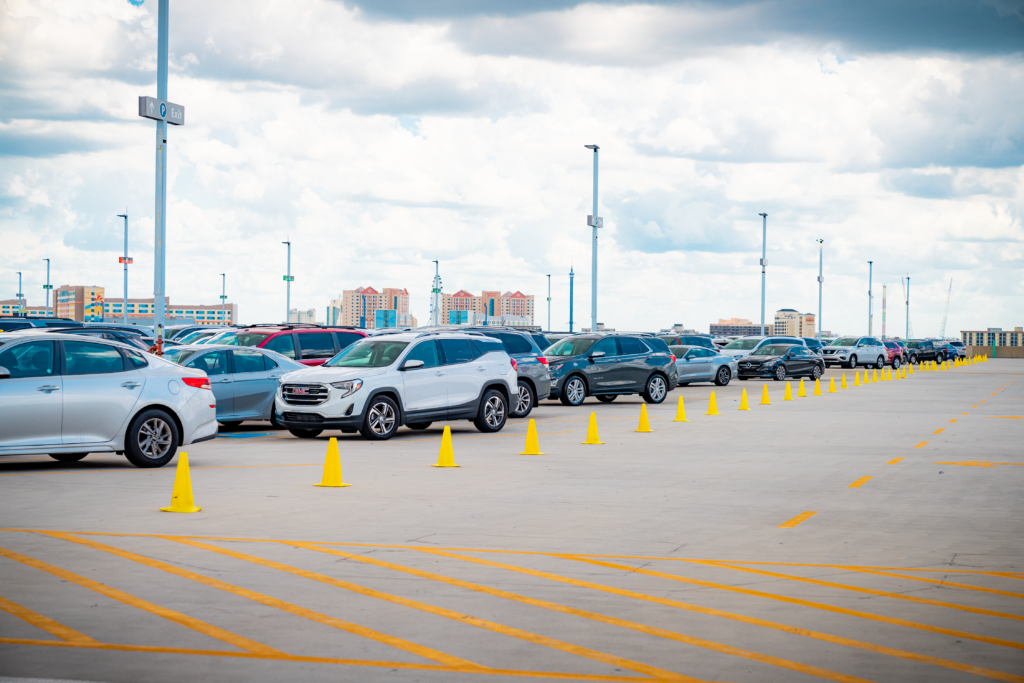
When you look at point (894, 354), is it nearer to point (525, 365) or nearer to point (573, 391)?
point (573, 391)

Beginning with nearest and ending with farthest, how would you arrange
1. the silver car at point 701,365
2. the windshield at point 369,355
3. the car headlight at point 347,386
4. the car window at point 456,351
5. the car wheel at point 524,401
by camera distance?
the car headlight at point 347,386 → the windshield at point 369,355 → the car window at point 456,351 → the car wheel at point 524,401 → the silver car at point 701,365

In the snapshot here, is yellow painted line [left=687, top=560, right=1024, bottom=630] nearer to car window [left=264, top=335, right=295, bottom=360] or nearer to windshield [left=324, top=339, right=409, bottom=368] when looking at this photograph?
windshield [left=324, top=339, right=409, bottom=368]

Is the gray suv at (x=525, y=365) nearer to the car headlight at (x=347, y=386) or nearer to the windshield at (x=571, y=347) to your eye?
the windshield at (x=571, y=347)

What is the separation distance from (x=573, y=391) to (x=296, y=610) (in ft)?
67.8

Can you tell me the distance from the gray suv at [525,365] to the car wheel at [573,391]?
2757 mm

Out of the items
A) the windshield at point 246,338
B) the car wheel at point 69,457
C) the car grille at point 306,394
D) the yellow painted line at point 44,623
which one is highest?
the windshield at point 246,338

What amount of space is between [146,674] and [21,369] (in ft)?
28.8

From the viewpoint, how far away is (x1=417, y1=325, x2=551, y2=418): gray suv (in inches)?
905

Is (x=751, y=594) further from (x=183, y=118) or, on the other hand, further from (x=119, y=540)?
(x=183, y=118)

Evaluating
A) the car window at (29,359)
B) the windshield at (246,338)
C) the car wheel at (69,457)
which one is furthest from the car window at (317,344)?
the car window at (29,359)

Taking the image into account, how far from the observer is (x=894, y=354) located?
63.0 m

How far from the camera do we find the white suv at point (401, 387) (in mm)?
17062

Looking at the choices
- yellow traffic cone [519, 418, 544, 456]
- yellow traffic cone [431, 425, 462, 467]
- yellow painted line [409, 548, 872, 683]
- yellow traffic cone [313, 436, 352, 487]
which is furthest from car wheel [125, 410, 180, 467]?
yellow painted line [409, 548, 872, 683]

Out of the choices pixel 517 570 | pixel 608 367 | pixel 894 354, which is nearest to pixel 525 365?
pixel 608 367
